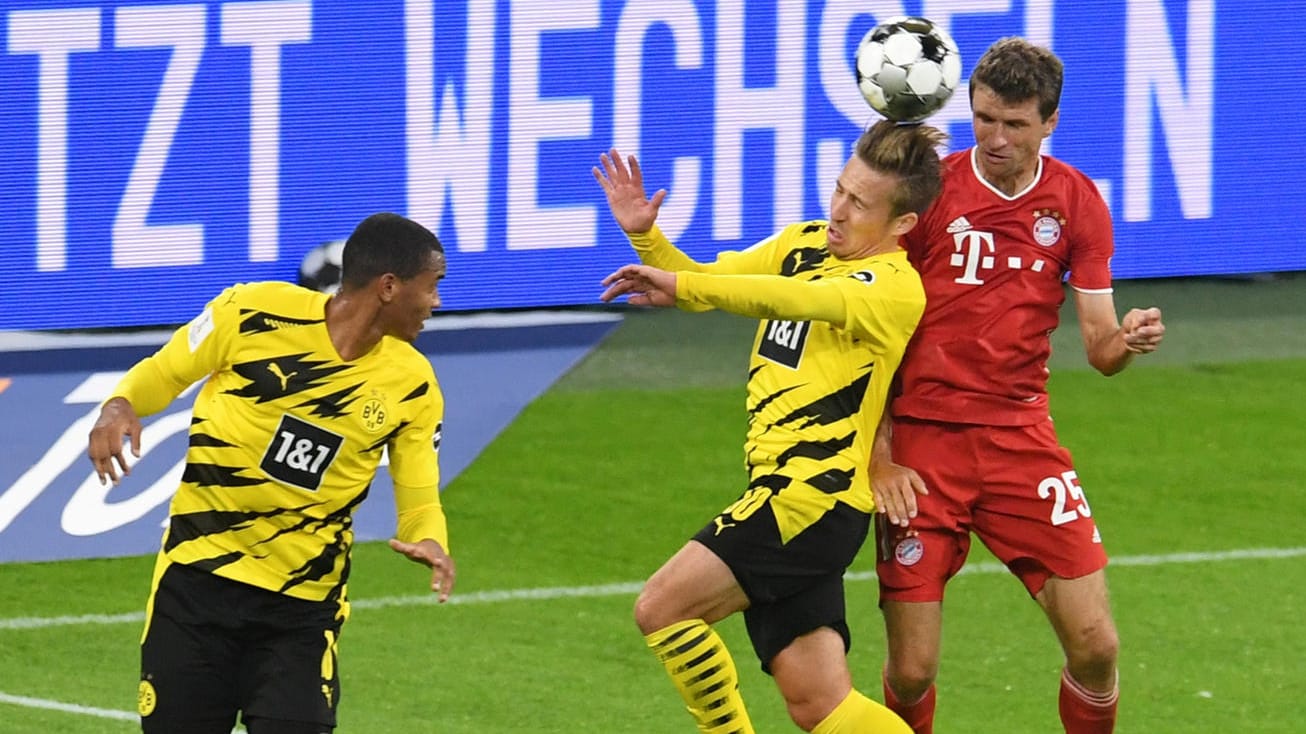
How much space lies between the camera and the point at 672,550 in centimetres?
934

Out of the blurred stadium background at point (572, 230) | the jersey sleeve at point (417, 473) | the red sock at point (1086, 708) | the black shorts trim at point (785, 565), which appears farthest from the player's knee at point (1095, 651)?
the blurred stadium background at point (572, 230)

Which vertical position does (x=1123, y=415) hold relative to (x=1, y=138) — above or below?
below

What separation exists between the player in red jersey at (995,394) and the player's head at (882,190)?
26 cm

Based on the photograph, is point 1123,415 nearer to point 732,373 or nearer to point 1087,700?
point 732,373

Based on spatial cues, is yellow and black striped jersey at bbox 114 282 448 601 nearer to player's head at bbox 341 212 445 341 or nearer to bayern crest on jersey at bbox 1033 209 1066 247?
player's head at bbox 341 212 445 341

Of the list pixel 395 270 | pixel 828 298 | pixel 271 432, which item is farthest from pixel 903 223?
pixel 271 432

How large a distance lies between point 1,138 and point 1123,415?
17.9ft

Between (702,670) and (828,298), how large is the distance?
103 cm

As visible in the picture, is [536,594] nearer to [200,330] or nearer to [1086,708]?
[1086,708]

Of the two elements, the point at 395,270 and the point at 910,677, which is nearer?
the point at 395,270

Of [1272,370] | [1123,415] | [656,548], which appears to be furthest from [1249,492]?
[656,548]

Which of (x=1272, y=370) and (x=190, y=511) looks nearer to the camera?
(x=190, y=511)

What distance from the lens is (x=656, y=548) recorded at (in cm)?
936

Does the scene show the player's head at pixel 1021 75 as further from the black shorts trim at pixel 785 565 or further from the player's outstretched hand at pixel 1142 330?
the black shorts trim at pixel 785 565
